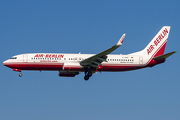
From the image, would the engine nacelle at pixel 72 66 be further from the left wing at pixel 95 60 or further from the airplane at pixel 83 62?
the left wing at pixel 95 60

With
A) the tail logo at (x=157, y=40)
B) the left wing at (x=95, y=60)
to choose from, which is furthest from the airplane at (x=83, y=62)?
the tail logo at (x=157, y=40)

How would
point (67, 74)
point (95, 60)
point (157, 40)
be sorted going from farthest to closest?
point (157, 40), point (67, 74), point (95, 60)

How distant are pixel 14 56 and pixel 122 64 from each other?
17.8m

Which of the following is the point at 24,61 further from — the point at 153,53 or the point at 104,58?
the point at 153,53

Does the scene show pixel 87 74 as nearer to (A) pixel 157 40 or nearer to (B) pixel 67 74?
(B) pixel 67 74

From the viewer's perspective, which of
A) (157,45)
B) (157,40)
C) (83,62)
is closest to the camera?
(83,62)

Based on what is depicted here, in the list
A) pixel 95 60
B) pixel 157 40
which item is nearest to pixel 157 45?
pixel 157 40

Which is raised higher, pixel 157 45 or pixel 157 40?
pixel 157 40

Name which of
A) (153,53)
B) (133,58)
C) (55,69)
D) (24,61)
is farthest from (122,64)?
(24,61)

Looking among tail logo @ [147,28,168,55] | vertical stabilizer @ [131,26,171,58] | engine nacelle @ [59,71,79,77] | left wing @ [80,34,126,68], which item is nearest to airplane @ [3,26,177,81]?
left wing @ [80,34,126,68]

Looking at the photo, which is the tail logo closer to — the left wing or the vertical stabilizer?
the vertical stabilizer

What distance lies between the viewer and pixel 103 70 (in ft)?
194

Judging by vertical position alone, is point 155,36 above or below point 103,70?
above

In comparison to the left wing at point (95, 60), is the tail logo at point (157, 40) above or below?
above
